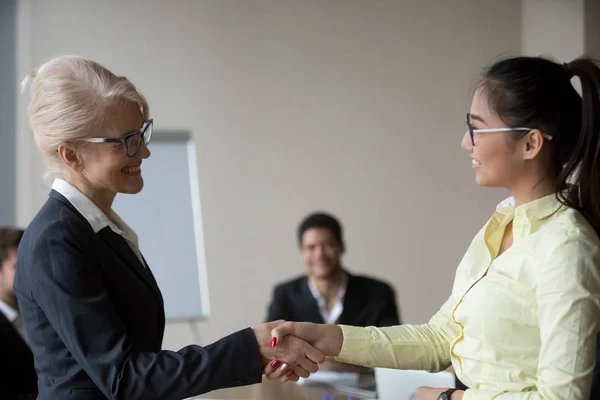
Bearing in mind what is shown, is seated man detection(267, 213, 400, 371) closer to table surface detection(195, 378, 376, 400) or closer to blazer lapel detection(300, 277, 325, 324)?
blazer lapel detection(300, 277, 325, 324)

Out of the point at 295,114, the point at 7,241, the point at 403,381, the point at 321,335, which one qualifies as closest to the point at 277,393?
the point at 403,381

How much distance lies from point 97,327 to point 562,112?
46.0 inches

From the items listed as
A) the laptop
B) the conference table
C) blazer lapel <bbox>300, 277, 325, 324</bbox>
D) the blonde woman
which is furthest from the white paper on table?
the blonde woman

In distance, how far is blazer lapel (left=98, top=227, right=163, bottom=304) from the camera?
5.69ft

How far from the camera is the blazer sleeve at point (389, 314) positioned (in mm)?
3914

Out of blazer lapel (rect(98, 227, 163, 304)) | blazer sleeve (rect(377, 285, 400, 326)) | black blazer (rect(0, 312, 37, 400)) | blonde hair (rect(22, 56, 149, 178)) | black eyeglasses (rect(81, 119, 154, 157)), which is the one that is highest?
blonde hair (rect(22, 56, 149, 178))

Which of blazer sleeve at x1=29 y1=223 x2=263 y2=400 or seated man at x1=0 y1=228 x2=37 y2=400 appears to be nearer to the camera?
blazer sleeve at x1=29 y1=223 x2=263 y2=400

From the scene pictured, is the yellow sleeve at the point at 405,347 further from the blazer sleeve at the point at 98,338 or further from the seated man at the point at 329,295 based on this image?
the seated man at the point at 329,295

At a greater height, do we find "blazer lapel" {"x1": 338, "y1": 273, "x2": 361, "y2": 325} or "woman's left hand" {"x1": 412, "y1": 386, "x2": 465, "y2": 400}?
"woman's left hand" {"x1": 412, "y1": 386, "x2": 465, "y2": 400}

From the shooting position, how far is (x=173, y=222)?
4.95 metres

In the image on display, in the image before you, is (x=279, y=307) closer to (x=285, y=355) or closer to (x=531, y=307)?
(x=285, y=355)

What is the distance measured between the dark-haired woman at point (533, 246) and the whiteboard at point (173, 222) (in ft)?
11.0

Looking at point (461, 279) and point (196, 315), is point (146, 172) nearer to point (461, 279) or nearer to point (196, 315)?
point (196, 315)

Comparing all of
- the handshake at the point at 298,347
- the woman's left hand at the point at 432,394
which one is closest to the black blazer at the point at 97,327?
the handshake at the point at 298,347
